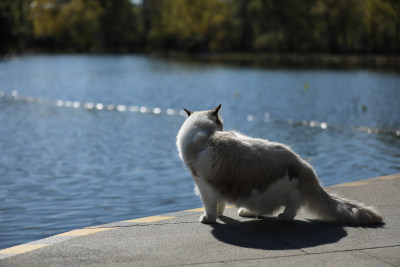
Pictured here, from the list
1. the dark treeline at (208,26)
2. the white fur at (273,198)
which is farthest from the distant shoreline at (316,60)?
the white fur at (273,198)

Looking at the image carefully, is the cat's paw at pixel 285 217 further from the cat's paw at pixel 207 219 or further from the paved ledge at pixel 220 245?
the cat's paw at pixel 207 219

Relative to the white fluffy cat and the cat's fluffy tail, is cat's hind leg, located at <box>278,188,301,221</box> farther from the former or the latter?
the cat's fluffy tail

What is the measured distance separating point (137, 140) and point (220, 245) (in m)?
13.1

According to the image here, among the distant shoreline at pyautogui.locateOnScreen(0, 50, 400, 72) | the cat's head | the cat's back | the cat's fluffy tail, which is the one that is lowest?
the distant shoreline at pyautogui.locateOnScreen(0, 50, 400, 72)

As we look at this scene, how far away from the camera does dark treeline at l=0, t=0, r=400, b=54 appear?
8431 centimetres

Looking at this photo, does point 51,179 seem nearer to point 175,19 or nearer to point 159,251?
point 159,251

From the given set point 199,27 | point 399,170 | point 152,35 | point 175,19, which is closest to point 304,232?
point 399,170

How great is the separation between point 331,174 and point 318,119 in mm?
11219

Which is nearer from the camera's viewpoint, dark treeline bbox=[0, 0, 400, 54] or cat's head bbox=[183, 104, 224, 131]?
cat's head bbox=[183, 104, 224, 131]

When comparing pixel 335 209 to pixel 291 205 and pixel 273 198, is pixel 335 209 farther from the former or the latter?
pixel 273 198

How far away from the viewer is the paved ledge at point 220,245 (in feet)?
19.7

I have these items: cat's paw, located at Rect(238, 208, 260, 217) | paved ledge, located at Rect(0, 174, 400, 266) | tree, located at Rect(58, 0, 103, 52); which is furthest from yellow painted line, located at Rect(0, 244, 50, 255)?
tree, located at Rect(58, 0, 103, 52)

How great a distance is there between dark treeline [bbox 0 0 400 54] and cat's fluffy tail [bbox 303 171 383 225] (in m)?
65.2

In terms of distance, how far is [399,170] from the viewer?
13828 mm
